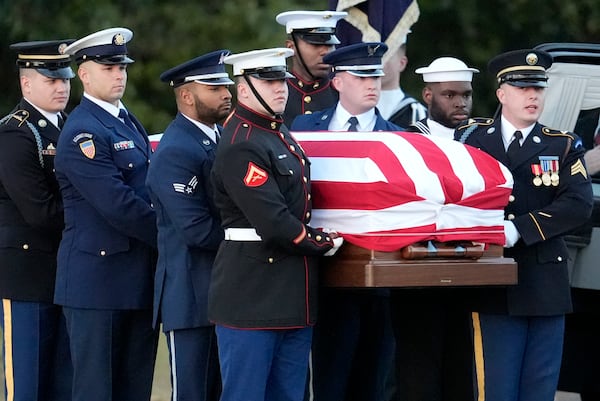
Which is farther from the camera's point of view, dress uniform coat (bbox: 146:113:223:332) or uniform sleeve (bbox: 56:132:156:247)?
uniform sleeve (bbox: 56:132:156:247)

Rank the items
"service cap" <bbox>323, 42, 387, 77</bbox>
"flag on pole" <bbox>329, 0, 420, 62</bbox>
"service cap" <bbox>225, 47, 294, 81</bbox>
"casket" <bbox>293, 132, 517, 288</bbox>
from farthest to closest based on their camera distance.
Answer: "flag on pole" <bbox>329, 0, 420, 62</bbox> < "service cap" <bbox>323, 42, 387, 77</bbox> < "service cap" <bbox>225, 47, 294, 81</bbox> < "casket" <bbox>293, 132, 517, 288</bbox>

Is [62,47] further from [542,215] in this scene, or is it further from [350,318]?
[542,215]

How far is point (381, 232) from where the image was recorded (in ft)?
22.5

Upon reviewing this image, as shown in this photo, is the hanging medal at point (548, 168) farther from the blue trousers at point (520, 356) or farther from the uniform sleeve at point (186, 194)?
the uniform sleeve at point (186, 194)

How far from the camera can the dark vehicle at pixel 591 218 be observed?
26.5ft

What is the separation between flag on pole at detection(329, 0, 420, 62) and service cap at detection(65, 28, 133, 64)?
1.99 meters

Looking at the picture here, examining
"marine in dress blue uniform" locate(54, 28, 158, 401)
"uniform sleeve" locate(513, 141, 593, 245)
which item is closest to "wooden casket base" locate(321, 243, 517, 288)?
"uniform sleeve" locate(513, 141, 593, 245)

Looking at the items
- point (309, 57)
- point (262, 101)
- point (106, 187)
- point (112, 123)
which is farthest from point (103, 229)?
point (309, 57)

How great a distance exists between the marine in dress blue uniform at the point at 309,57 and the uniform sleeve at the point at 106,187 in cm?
117

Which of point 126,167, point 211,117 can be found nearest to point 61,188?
point 126,167

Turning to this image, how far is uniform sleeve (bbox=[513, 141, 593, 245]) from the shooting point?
23.8 feet

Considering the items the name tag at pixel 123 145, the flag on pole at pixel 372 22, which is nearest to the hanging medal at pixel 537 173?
the name tag at pixel 123 145

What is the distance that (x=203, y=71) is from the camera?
24.6ft

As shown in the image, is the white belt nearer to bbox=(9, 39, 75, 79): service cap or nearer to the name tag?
the name tag
